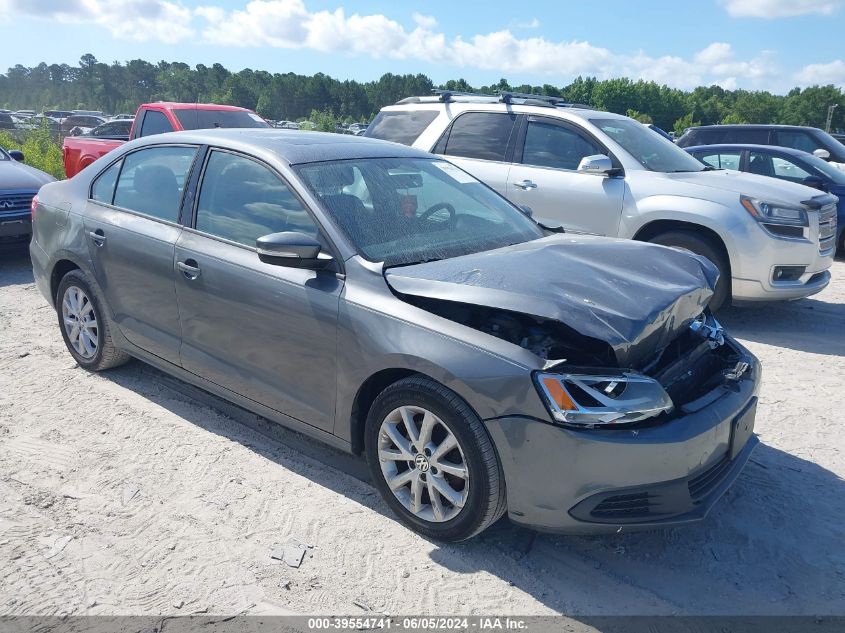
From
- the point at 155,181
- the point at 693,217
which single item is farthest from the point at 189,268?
the point at 693,217

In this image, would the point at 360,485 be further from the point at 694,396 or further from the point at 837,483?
the point at 837,483

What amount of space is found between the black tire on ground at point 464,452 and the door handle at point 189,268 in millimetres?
1398

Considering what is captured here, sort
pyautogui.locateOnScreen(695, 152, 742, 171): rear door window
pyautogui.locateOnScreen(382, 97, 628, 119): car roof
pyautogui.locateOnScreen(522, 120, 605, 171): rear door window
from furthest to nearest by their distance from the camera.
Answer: pyautogui.locateOnScreen(695, 152, 742, 171): rear door window < pyautogui.locateOnScreen(382, 97, 628, 119): car roof < pyautogui.locateOnScreen(522, 120, 605, 171): rear door window

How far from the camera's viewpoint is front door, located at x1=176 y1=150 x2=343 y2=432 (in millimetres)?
3436

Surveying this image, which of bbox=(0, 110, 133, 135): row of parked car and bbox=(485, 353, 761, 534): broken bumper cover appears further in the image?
bbox=(0, 110, 133, 135): row of parked car

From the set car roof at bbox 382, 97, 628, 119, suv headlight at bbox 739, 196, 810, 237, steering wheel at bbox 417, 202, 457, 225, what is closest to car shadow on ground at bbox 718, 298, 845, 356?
suv headlight at bbox 739, 196, 810, 237

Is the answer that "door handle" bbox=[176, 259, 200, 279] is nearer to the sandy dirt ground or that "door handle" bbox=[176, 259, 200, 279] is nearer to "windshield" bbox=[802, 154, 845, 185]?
the sandy dirt ground

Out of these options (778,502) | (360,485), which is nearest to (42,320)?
(360,485)

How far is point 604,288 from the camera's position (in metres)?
3.15

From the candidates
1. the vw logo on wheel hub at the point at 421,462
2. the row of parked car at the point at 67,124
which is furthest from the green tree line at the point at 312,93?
the vw logo on wheel hub at the point at 421,462

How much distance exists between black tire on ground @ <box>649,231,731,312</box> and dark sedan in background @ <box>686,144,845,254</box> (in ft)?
11.9

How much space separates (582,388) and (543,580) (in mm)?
848

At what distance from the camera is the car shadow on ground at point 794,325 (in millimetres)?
6129

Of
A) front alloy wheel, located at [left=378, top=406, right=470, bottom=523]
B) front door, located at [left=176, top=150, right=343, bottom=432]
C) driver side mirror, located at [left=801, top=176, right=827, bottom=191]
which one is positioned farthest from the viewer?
driver side mirror, located at [left=801, top=176, right=827, bottom=191]
